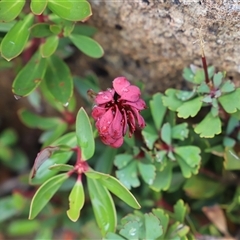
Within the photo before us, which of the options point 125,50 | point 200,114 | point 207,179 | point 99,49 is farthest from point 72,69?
point 207,179

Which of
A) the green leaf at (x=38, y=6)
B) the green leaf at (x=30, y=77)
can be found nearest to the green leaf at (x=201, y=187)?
the green leaf at (x=30, y=77)

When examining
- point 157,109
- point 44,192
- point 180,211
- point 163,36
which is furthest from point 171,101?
point 44,192

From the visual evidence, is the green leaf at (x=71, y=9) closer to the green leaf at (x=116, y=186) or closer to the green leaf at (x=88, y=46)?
the green leaf at (x=88, y=46)

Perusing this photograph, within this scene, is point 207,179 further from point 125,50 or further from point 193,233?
point 125,50

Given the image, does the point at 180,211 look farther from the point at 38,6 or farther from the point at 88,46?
the point at 38,6

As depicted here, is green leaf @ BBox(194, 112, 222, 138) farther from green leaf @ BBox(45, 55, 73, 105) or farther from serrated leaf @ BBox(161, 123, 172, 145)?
green leaf @ BBox(45, 55, 73, 105)

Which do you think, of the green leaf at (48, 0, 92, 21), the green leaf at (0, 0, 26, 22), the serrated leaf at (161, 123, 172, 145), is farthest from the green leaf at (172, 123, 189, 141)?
the green leaf at (0, 0, 26, 22)
